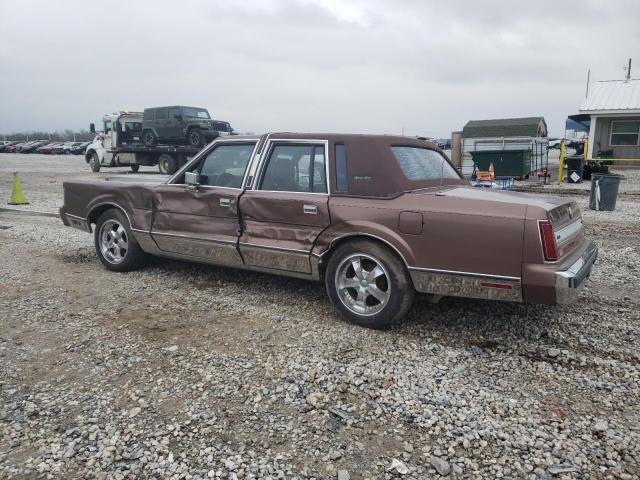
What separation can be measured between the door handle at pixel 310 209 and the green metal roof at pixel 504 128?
1881 centimetres

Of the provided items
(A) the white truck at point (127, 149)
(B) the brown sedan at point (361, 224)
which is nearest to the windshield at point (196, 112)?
(A) the white truck at point (127, 149)

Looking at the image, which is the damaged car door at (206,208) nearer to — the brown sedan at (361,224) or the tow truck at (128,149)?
the brown sedan at (361,224)

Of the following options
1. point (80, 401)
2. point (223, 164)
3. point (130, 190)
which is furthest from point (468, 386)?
point (130, 190)

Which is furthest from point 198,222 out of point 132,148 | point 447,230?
point 132,148

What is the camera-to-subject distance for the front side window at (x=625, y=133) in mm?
22781

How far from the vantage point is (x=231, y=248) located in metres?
4.96

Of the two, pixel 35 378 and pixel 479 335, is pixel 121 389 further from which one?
pixel 479 335

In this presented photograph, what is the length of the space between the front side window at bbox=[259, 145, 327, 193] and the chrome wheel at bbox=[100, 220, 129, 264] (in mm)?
2116

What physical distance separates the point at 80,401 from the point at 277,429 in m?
1.29

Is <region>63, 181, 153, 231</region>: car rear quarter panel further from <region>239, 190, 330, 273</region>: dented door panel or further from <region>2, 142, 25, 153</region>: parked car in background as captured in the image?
<region>2, 142, 25, 153</region>: parked car in background

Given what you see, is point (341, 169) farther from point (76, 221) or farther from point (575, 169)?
point (575, 169)

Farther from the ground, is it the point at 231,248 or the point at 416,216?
the point at 416,216

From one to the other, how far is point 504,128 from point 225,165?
1912 centimetres

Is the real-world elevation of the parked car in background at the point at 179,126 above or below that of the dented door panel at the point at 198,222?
above
